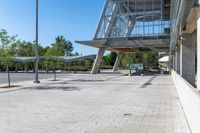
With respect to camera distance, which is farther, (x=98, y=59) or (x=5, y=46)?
(x=98, y=59)

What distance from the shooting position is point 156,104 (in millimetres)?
14156

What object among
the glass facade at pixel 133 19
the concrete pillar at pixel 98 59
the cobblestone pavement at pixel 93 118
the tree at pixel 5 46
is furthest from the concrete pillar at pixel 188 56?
the concrete pillar at pixel 98 59

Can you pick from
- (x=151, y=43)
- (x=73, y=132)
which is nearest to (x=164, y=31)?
(x=151, y=43)

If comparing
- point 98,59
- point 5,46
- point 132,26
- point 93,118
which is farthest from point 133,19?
point 93,118

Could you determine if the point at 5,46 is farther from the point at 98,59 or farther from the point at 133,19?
the point at 133,19

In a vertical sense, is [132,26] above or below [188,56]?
above

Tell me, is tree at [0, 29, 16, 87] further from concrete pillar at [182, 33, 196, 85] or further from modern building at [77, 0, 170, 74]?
modern building at [77, 0, 170, 74]

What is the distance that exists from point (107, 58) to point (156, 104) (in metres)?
87.2

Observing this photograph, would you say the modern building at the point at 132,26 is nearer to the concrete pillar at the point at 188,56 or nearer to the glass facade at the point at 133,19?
the glass facade at the point at 133,19

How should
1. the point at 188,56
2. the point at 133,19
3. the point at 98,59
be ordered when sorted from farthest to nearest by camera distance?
1. the point at 133,19
2. the point at 98,59
3. the point at 188,56

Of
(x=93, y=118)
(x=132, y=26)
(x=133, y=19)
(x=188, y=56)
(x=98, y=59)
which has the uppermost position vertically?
(x=133, y=19)

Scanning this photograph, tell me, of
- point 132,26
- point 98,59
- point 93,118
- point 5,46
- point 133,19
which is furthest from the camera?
point 133,19

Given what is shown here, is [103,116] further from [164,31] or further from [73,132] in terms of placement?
[164,31]

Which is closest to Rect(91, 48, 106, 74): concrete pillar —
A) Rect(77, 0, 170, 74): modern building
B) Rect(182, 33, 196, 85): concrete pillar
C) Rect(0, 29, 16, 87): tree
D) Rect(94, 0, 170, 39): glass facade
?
Rect(77, 0, 170, 74): modern building
